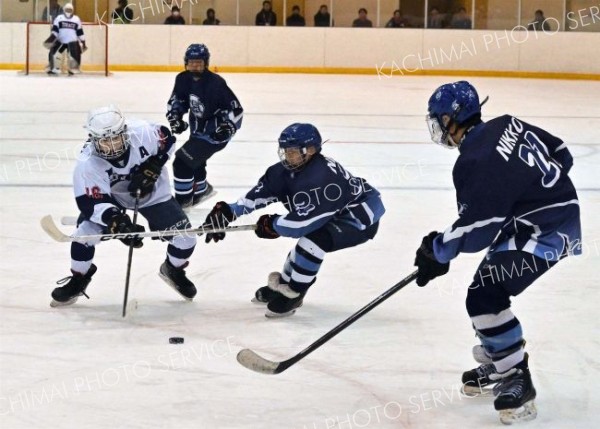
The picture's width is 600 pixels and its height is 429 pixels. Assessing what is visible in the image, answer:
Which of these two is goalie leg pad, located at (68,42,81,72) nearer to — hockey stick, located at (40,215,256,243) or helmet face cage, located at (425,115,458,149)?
hockey stick, located at (40,215,256,243)

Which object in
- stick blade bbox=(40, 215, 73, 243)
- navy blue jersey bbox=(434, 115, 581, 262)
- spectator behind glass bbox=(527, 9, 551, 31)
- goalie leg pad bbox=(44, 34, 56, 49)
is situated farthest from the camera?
spectator behind glass bbox=(527, 9, 551, 31)

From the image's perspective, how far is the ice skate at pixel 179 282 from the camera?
14.8 feet

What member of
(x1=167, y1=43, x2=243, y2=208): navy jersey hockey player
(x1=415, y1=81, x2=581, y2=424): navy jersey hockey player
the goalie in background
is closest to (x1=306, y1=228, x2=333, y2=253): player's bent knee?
(x1=415, y1=81, x2=581, y2=424): navy jersey hockey player

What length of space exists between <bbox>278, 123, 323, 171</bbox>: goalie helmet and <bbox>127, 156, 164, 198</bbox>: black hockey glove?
0.53 metres

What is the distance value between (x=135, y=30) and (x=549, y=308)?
13076mm

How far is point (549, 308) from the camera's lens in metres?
4.44

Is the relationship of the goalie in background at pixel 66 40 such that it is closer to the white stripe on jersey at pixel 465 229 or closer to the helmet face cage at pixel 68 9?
the helmet face cage at pixel 68 9

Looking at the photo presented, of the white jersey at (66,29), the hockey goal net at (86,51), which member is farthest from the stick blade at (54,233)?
the hockey goal net at (86,51)

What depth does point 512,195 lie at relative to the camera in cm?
302

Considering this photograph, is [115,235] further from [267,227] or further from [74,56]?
[74,56]

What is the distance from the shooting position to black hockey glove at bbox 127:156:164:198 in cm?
436

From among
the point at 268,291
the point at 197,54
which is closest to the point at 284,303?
the point at 268,291

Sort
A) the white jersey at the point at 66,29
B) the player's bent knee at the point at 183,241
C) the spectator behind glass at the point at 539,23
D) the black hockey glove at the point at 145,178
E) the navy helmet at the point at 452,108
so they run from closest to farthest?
the navy helmet at the point at 452,108
the black hockey glove at the point at 145,178
the player's bent knee at the point at 183,241
the white jersey at the point at 66,29
the spectator behind glass at the point at 539,23

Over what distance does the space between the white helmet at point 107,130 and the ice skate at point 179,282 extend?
0.55 metres
